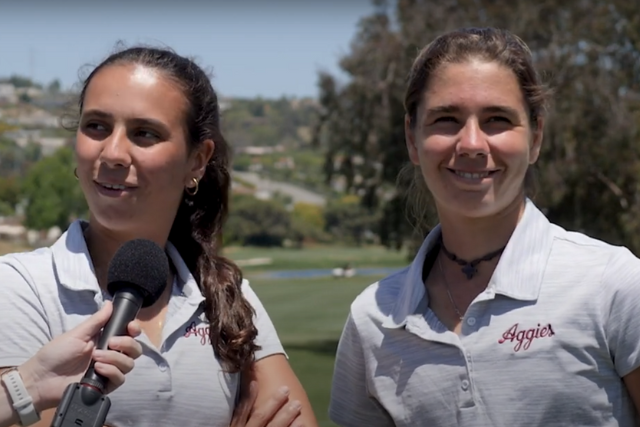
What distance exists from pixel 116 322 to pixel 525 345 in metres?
1.27

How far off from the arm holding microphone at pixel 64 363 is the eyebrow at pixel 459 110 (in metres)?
1.26

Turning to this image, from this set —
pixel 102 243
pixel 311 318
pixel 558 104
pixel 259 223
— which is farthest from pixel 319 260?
pixel 102 243

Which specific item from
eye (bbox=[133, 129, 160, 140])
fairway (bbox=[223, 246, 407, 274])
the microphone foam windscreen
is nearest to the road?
fairway (bbox=[223, 246, 407, 274])

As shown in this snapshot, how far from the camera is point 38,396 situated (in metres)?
2.63

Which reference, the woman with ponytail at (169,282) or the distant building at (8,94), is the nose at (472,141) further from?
the distant building at (8,94)

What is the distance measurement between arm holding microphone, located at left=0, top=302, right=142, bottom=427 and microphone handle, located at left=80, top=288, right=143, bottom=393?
2 cm

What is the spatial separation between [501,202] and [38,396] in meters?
1.45

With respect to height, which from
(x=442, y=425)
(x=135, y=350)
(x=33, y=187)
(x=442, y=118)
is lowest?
(x=33, y=187)

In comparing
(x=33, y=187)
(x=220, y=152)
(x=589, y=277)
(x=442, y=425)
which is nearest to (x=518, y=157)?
(x=589, y=277)

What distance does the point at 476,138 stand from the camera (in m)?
3.21

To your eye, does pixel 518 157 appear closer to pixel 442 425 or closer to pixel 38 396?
pixel 442 425

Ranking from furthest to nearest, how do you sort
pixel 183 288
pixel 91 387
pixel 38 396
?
pixel 183 288 < pixel 38 396 < pixel 91 387

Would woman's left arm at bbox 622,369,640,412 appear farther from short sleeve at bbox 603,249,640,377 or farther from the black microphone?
the black microphone

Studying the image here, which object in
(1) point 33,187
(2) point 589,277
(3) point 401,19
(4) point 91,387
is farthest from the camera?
(1) point 33,187
